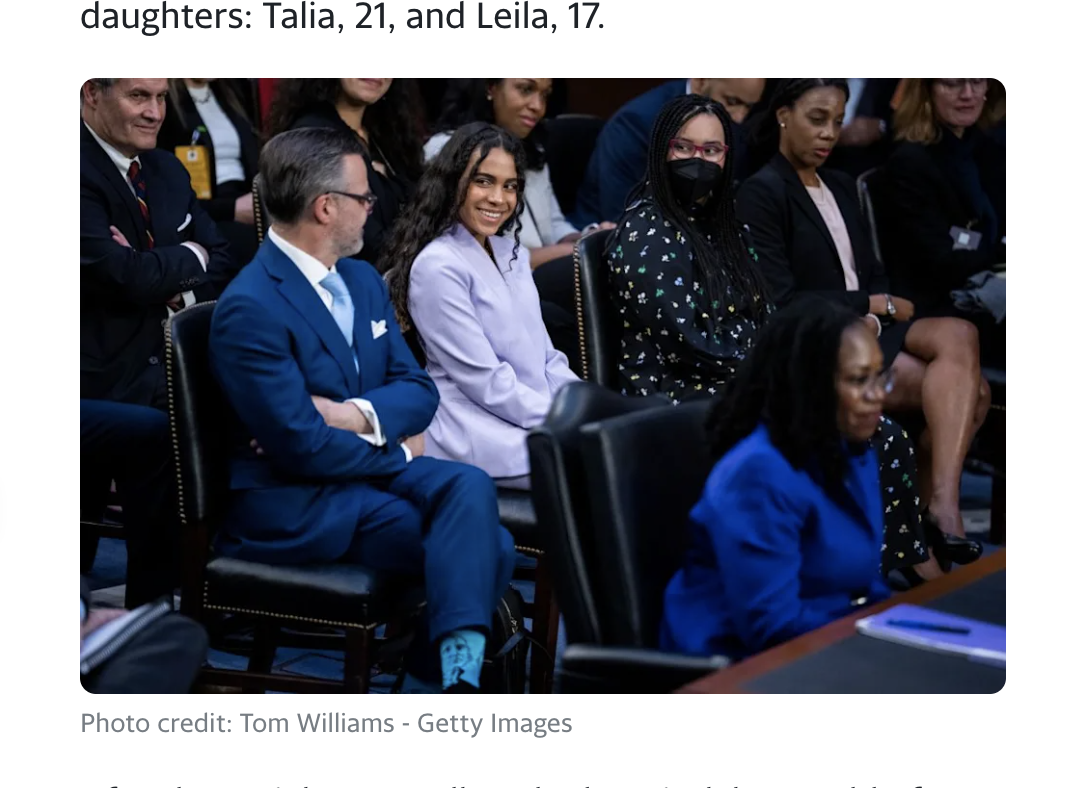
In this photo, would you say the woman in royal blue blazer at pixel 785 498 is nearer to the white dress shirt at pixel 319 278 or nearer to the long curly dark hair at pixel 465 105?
the white dress shirt at pixel 319 278

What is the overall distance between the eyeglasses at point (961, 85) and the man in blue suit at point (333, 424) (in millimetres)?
1582

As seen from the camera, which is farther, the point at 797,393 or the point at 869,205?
the point at 869,205

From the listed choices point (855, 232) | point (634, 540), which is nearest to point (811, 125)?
point (855, 232)

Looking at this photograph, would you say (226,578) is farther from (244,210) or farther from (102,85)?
(244,210)

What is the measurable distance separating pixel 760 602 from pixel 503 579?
883 mm

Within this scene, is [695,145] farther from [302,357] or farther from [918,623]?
[918,623]

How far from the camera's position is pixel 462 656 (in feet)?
9.73

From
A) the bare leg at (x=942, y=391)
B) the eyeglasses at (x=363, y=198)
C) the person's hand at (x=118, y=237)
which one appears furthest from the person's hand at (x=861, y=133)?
the person's hand at (x=118, y=237)

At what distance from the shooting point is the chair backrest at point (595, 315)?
3.64m

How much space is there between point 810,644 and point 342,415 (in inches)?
45.6

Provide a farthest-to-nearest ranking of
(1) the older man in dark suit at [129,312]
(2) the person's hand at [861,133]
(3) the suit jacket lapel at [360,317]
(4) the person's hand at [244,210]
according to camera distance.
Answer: (2) the person's hand at [861,133] → (4) the person's hand at [244,210] → (1) the older man in dark suit at [129,312] → (3) the suit jacket lapel at [360,317]

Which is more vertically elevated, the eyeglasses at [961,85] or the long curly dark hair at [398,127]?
the eyeglasses at [961,85]
